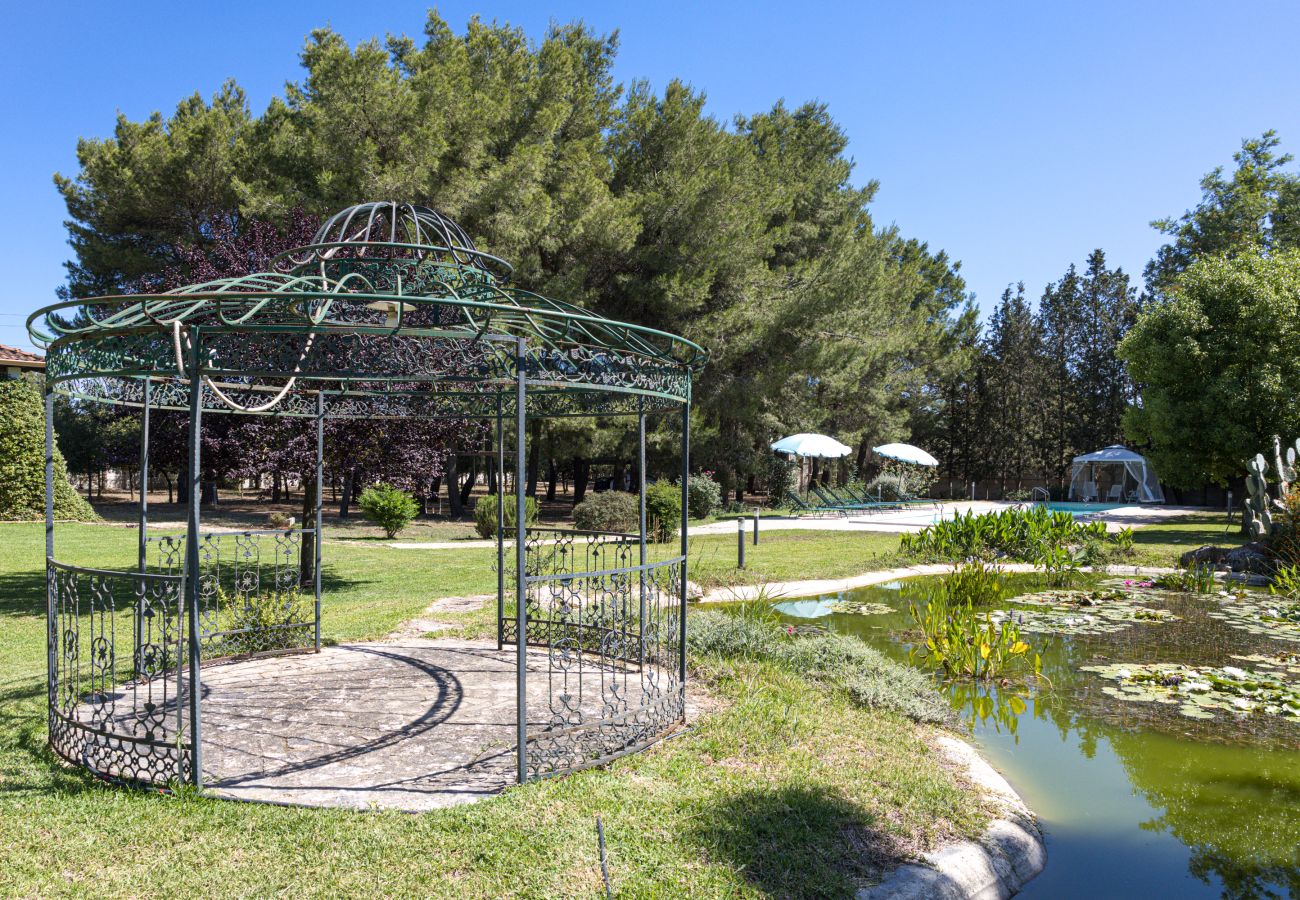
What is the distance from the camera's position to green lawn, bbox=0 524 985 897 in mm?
3223

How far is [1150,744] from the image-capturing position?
5715mm

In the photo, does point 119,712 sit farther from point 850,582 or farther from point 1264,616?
point 1264,616

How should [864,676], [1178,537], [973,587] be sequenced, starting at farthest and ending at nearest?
[1178,537] → [973,587] → [864,676]

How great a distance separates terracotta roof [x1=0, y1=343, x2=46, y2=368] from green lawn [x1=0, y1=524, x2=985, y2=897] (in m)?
22.7

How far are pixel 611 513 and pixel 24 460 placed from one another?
49.1 ft

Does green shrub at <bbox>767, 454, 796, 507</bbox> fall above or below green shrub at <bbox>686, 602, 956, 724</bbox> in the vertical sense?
above

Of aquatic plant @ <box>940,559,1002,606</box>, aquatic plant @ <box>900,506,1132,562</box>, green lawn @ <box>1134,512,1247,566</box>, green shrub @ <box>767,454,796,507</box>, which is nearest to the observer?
aquatic plant @ <box>940,559,1002,606</box>

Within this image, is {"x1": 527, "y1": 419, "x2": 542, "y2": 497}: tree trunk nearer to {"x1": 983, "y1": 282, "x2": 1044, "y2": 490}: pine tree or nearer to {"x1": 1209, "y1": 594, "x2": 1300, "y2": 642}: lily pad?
→ {"x1": 1209, "y1": 594, "x2": 1300, "y2": 642}: lily pad

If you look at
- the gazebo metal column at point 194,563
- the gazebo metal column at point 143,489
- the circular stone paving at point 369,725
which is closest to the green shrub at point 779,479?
the circular stone paving at point 369,725

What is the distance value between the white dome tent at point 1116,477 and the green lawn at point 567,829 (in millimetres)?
34337

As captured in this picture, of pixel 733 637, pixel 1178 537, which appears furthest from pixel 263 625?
pixel 1178 537

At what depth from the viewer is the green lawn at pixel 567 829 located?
3223 millimetres

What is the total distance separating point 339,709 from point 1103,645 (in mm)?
7254

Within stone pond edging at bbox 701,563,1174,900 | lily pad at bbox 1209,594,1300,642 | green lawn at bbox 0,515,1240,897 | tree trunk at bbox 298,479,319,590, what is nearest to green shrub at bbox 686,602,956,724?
green lawn at bbox 0,515,1240,897
